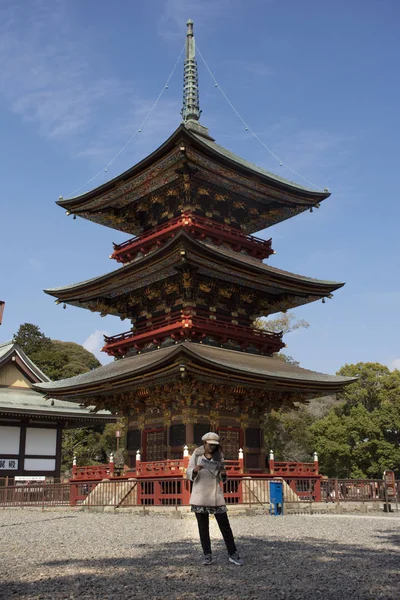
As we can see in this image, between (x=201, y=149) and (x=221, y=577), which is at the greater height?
(x=201, y=149)

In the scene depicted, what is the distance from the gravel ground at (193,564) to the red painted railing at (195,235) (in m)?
13.8

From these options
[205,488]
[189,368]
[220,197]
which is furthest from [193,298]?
[205,488]

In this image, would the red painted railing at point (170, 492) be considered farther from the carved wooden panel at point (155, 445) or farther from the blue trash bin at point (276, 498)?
the carved wooden panel at point (155, 445)

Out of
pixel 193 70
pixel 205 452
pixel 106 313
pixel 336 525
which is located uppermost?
pixel 193 70

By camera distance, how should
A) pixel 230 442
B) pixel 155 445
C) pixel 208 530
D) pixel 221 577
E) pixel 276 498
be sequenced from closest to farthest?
pixel 221 577, pixel 208 530, pixel 276 498, pixel 230 442, pixel 155 445

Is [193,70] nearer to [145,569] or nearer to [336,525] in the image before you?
[336,525]

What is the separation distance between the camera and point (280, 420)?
42.3m

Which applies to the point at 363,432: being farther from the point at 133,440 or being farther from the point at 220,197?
the point at 220,197

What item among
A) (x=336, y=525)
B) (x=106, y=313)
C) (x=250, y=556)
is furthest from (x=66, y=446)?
(x=250, y=556)

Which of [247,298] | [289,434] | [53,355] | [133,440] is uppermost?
[53,355]

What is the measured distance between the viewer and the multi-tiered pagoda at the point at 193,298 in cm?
2339

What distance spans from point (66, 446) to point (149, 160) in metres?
32.2

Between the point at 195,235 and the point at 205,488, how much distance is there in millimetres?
17937

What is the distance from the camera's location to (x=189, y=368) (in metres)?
21.0
